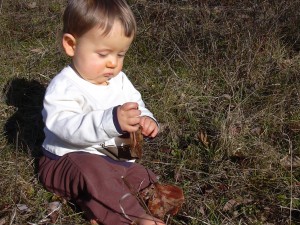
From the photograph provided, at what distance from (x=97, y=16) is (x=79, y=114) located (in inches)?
18.2

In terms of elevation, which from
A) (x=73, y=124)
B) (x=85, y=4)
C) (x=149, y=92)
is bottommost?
(x=149, y=92)

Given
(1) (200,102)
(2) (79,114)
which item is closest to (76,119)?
(2) (79,114)

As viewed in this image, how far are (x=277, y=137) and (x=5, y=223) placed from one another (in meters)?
1.64

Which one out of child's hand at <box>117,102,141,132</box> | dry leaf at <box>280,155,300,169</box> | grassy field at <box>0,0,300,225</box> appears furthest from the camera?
dry leaf at <box>280,155,300,169</box>

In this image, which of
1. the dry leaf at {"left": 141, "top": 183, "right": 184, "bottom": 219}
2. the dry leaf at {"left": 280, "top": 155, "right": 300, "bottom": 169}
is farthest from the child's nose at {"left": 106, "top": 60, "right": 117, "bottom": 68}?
the dry leaf at {"left": 280, "top": 155, "right": 300, "bottom": 169}

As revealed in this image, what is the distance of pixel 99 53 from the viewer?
237 cm

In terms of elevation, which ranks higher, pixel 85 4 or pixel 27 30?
pixel 85 4

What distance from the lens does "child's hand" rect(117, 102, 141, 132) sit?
2139mm

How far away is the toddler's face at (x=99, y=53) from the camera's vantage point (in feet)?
7.66

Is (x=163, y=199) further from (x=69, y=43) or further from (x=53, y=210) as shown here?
(x=69, y=43)

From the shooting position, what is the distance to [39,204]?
2.43m

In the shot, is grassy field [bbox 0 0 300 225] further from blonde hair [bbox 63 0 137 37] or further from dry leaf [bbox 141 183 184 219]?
blonde hair [bbox 63 0 137 37]

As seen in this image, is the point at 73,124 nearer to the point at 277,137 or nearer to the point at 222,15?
the point at 277,137

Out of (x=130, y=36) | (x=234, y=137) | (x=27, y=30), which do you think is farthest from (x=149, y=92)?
(x=27, y=30)
